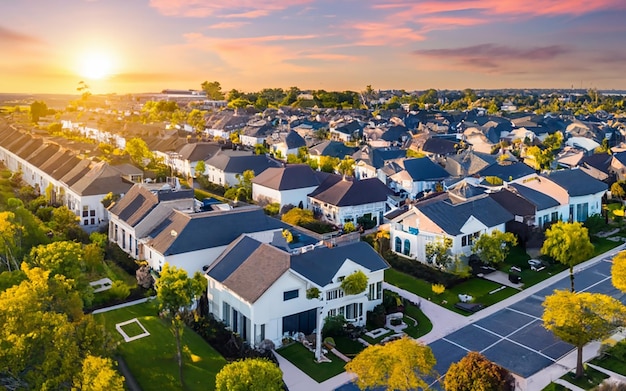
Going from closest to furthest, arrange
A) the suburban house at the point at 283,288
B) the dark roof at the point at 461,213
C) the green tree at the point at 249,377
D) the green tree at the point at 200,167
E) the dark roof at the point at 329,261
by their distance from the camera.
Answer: the green tree at the point at 249,377 < the suburban house at the point at 283,288 < the dark roof at the point at 329,261 < the dark roof at the point at 461,213 < the green tree at the point at 200,167

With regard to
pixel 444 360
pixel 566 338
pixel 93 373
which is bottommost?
pixel 444 360

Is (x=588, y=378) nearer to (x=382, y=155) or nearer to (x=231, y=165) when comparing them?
(x=231, y=165)

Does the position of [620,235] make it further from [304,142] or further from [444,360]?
[304,142]

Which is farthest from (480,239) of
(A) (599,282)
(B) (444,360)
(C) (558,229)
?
(B) (444,360)

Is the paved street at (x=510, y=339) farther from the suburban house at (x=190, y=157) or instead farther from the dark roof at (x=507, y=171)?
the suburban house at (x=190, y=157)

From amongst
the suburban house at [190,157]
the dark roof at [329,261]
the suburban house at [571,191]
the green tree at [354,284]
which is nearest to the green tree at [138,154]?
the suburban house at [190,157]

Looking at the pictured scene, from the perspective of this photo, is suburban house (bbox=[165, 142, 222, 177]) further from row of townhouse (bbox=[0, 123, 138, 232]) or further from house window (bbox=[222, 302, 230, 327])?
house window (bbox=[222, 302, 230, 327])

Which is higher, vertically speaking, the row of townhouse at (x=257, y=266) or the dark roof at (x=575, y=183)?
the dark roof at (x=575, y=183)
